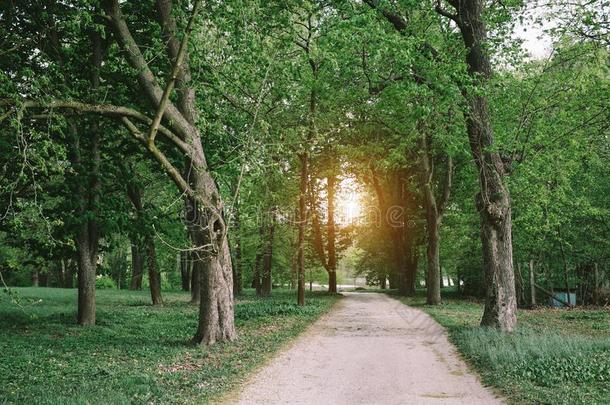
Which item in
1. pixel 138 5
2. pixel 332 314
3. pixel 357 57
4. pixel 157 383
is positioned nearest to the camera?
pixel 157 383

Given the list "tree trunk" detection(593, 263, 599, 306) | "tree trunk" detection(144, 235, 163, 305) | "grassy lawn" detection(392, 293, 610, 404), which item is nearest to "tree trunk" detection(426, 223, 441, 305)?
"tree trunk" detection(593, 263, 599, 306)

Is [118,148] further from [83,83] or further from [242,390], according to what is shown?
[242,390]

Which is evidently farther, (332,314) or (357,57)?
(332,314)

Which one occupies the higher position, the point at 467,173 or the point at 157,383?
the point at 467,173

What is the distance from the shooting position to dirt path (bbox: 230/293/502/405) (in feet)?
24.8

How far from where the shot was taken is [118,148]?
51.2ft

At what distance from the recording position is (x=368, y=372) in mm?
9312

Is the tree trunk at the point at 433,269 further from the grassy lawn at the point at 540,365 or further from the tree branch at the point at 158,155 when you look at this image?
the tree branch at the point at 158,155

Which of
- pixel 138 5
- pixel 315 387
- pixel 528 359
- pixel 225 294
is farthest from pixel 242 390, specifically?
pixel 138 5

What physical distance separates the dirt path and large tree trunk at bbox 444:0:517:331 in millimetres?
2157

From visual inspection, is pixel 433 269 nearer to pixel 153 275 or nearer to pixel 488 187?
pixel 488 187

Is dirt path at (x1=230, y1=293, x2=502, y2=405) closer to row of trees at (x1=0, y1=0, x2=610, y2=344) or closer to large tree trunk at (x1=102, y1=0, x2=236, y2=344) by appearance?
large tree trunk at (x1=102, y1=0, x2=236, y2=344)

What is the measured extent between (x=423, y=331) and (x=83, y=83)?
39.8ft

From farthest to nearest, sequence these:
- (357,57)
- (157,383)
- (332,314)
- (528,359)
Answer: (332,314)
(357,57)
(528,359)
(157,383)
